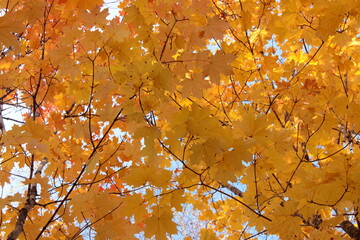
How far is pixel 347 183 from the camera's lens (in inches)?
41.9

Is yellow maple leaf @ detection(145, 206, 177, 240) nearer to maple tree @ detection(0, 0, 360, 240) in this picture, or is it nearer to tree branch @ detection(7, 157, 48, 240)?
maple tree @ detection(0, 0, 360, 240)

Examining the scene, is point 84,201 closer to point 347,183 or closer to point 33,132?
point 33,132

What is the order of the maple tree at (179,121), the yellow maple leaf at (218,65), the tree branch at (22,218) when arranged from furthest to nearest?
the tree branch at (22,218) < the yellow maple leaf at (218,65) < the maple tree at (179,121)

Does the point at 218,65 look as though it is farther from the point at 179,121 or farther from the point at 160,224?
the point at 160,224

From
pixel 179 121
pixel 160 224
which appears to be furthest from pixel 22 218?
pixel 179 121

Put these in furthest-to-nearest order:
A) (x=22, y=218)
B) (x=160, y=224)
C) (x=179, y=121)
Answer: (x=22, y=218) → (x=160, y=224) → (x=179, y=121)

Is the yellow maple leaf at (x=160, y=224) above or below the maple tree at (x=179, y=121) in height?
below

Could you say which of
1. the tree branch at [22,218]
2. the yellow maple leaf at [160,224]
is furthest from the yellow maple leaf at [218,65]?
the tree branch at [22,218]

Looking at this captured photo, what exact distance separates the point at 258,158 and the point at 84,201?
1.00 meters

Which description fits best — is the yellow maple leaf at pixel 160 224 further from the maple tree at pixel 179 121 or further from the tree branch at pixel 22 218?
the tree branch at pixel 22 218

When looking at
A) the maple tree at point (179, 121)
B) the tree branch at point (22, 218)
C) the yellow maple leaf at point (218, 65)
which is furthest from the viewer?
the tree branch at point (22, 218)

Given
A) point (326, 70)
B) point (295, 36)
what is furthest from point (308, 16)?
point (326, 70)

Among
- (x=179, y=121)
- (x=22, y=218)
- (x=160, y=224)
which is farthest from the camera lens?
(x=22, y=218)

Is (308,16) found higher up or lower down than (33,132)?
higher up
